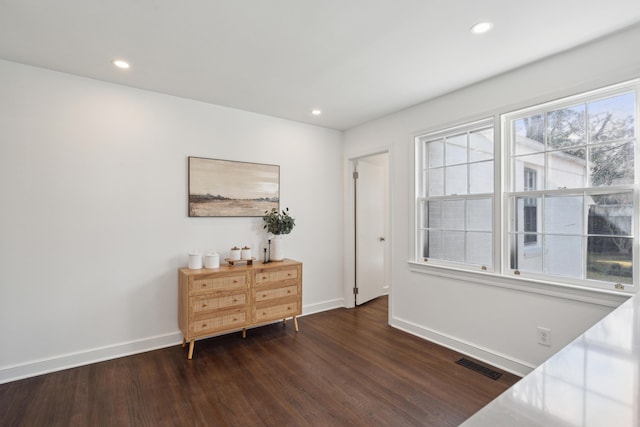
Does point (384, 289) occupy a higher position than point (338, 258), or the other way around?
point (338, 258)

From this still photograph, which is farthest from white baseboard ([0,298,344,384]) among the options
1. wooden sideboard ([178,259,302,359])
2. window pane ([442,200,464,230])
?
window pane ([442,200,464,230])

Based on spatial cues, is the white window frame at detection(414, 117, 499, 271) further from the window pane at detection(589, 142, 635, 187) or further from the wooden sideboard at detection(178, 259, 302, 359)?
the wooden sideboard at detection(178, 259, 302, 359)

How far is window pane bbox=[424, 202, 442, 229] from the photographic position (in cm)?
335

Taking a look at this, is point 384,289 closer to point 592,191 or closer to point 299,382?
point 299,382

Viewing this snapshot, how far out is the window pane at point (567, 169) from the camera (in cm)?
236

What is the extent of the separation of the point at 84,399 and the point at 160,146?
2.23 metres

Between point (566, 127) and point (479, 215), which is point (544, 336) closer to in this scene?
point (479, 215)

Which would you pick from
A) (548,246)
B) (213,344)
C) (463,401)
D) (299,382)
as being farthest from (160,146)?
(548,246)

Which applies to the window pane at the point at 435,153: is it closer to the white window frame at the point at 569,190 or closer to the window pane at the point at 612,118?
the white window frame at the point at 569,190

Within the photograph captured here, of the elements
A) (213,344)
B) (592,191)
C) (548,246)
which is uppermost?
(592,191)

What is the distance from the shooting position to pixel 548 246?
2.52m

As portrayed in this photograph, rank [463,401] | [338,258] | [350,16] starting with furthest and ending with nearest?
[338,258]
[463,401]
[350,16]

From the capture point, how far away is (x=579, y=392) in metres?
0.69

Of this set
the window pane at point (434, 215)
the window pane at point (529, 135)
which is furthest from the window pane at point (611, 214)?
the window pane at point (434, 215)
